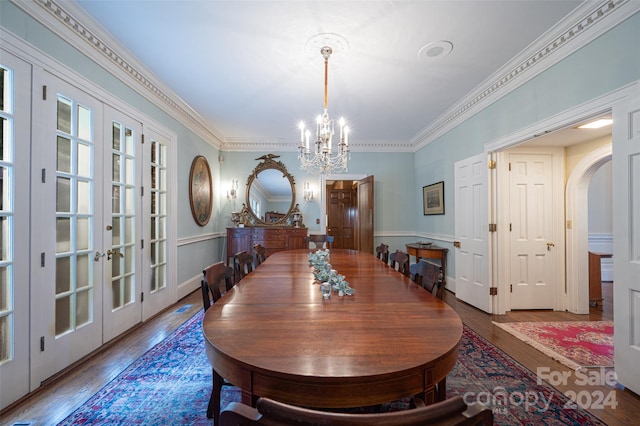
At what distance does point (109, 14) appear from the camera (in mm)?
2055

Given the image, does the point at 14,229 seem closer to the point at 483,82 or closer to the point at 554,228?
the point at 483,82

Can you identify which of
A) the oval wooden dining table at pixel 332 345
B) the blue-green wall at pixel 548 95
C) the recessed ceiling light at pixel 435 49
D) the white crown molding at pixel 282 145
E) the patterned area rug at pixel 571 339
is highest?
the recessed ceiling light at pixel 435 49

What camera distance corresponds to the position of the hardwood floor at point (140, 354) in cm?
161

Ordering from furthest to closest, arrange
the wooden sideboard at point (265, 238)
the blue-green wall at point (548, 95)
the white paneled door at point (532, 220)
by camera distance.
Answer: the wooden sideboard at point (265, 238) < the white paneled door at point (532, 220) < the blue-green wall at point (548, 95)

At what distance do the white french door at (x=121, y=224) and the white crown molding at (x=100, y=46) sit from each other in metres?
0.41

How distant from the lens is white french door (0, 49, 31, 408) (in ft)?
5.43

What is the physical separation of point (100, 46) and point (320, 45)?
189 centimetres

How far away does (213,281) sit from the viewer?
1.61 metres

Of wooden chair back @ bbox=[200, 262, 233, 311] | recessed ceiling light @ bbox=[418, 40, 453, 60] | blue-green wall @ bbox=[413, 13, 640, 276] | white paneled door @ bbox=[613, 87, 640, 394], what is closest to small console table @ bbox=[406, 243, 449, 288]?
blue-green wall @ bbox=[413, 13, 640, 276]

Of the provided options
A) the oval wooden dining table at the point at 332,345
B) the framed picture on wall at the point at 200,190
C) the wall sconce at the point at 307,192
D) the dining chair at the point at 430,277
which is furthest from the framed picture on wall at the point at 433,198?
the framed picture on wall at the point at 200,190

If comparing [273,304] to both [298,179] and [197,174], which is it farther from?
[298,179]

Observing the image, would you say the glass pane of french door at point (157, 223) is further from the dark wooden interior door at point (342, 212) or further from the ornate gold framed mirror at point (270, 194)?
the dark wooden interior door at point (342, 212)

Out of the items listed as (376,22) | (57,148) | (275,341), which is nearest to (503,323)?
(275,341)

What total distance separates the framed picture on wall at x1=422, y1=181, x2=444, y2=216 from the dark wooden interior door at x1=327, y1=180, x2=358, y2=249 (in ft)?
8.47
